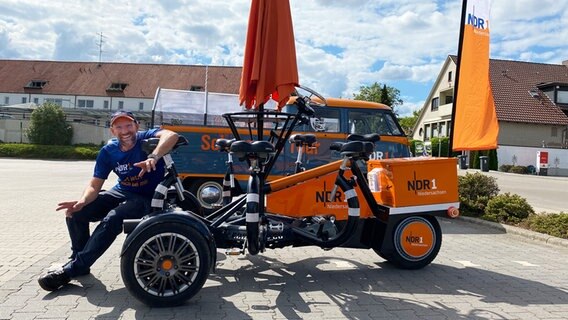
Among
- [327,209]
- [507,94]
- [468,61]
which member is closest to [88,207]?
[327,209]

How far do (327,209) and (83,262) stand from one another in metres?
2.50

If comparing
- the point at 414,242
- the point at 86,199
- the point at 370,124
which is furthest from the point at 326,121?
the point at 86,199

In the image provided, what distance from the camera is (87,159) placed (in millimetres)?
35188

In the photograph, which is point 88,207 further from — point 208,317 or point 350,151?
point 350,151

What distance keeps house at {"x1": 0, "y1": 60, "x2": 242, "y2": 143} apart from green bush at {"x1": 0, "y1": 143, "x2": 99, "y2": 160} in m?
19.1

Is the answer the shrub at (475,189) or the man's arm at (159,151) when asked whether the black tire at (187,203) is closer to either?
the man's arm at (159,151)

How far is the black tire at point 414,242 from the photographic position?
212 inches

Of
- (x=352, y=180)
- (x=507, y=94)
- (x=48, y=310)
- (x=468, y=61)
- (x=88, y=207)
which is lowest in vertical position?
(x=48, y=310)

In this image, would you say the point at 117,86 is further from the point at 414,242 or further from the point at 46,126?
the point at 414,242

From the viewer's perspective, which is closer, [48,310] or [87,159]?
[48,310]

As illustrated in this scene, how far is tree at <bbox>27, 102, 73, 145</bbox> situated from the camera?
1513 inches

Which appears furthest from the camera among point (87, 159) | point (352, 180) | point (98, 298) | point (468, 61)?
point (87, 159)

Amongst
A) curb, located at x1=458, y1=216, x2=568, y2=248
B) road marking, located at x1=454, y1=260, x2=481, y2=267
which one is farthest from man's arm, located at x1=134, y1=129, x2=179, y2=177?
curb, located at x1=458, y1=216, x2=568, y2=248

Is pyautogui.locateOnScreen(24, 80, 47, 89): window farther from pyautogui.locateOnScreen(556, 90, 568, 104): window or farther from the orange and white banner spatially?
the orange and white banner
